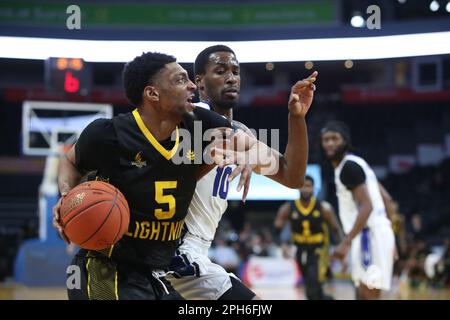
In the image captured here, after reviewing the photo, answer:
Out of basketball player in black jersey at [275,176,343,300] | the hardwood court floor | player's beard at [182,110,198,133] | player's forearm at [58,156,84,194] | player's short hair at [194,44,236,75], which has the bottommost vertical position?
the hardwood court floor

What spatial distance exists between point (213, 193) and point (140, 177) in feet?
2.82

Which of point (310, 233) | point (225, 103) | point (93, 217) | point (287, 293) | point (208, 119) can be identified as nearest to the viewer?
point (93, 217)

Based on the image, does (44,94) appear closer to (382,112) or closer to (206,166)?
(382,112)

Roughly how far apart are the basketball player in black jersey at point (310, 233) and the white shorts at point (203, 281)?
14.2 feet

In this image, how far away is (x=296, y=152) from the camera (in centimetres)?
350

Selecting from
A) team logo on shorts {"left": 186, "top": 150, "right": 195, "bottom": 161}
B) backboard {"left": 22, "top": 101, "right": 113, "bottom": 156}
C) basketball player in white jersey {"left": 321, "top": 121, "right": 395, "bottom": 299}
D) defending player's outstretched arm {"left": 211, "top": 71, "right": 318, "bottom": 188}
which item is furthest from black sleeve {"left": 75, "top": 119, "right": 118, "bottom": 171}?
backboard {"left": 22, "top": 101, "right": 113, "bottom": 156}

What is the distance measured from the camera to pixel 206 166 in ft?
12.2

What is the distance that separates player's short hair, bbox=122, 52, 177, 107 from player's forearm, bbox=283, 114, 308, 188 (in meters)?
0.75

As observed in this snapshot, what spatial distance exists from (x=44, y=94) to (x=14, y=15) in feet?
18.3

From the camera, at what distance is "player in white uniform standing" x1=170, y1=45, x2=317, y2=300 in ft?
11.7

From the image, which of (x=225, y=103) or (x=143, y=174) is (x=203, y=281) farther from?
(x=225, y=103)

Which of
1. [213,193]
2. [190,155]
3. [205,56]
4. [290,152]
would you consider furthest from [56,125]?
[290,152]

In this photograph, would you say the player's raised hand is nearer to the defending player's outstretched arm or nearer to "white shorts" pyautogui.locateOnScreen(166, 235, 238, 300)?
the defending player's outstretched arm

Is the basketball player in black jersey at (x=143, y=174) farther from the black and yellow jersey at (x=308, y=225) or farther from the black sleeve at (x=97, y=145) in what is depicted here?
the black and yellow jersey at (x=308, y=225)
